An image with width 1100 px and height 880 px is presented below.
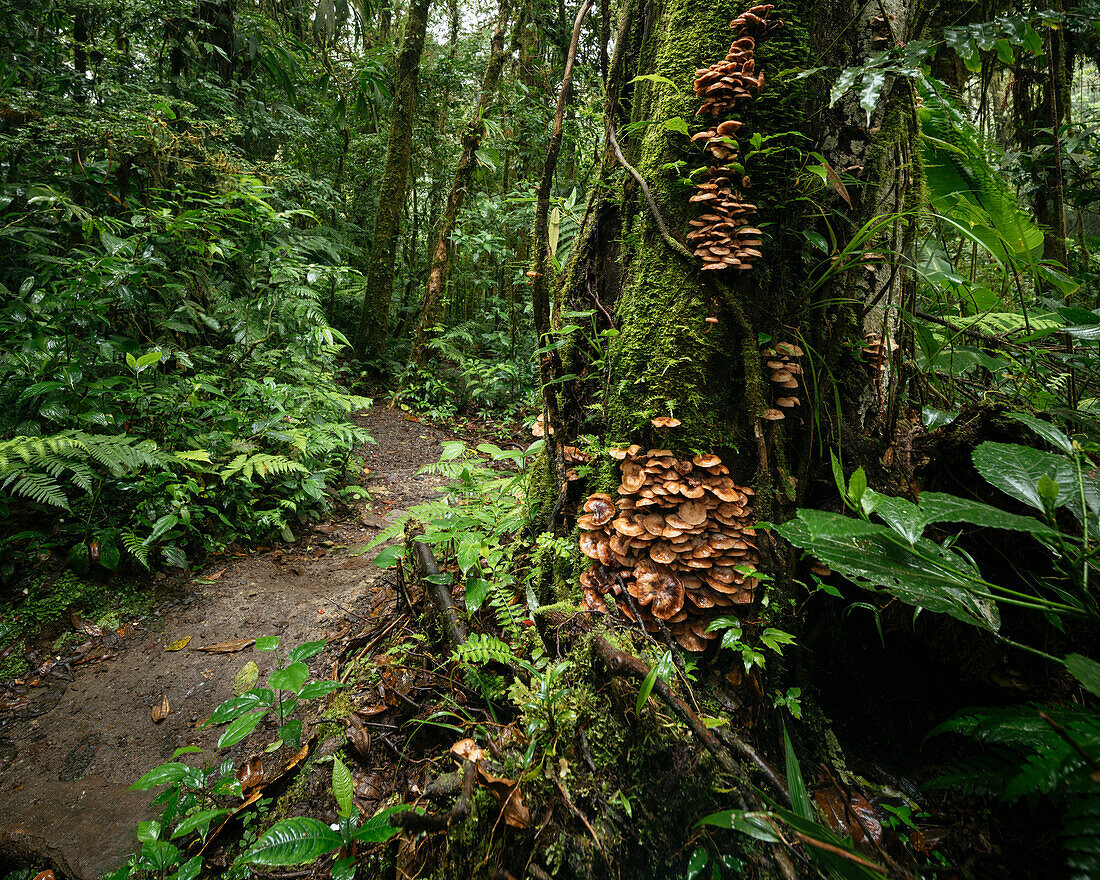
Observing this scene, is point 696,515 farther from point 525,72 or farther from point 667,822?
point 525,72

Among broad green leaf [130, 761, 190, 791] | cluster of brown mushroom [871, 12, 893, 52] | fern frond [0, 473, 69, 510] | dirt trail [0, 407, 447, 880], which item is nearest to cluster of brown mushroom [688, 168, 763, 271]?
cluster of brown mushroom [871, 12, 893, 52]

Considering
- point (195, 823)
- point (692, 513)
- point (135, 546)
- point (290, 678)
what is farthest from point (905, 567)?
point (135, 546)

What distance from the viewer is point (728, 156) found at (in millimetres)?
1783

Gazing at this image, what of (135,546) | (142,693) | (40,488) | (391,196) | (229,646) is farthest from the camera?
(391,196)

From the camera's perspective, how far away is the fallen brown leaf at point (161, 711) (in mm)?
2445

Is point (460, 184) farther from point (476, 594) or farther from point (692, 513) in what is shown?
point (692, 513)

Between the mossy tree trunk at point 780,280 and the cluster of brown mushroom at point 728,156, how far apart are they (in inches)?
2.4

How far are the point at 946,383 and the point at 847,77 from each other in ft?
4.42

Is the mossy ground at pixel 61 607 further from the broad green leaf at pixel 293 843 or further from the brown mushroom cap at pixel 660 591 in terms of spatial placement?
the brown mushroom cap at pixel 660 591

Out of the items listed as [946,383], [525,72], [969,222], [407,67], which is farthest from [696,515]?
[525,72]

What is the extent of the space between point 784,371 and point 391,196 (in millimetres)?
8651

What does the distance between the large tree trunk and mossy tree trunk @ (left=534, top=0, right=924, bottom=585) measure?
7.47 m

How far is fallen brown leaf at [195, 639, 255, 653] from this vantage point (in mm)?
2869

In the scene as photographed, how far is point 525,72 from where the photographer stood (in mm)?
9172
